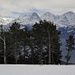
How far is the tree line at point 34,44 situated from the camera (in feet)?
151

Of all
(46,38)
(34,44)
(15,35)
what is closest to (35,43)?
(34,44)

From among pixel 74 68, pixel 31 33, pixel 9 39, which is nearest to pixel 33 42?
pixel 31 33

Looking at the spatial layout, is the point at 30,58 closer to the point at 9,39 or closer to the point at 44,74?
the point at 9,39

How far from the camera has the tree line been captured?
46.0m

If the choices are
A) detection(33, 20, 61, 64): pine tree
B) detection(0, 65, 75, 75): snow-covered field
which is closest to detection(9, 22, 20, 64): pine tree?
detection(33, 20, 61, 64): pine tree

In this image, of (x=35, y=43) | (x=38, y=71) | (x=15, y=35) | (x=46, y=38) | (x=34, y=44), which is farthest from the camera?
(x=34, y=44)

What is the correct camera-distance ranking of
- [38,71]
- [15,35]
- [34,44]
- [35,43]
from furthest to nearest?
[34,44], [35,43], [15,35], [38,71]

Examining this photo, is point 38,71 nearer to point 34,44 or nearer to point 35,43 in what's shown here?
point 35,43

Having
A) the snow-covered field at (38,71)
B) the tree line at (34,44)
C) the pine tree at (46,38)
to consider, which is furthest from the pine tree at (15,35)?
the snow-covered field at (38,71)

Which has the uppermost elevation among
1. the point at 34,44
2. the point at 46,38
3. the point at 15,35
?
the point at 15,35

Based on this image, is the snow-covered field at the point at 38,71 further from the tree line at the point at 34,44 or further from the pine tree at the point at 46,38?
the tree line at the point at 34,44

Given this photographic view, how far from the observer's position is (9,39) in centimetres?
4672

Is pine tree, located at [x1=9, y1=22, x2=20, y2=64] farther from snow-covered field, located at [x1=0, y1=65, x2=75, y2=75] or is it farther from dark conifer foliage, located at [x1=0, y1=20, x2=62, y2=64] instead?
snow-covered field, located at [x1=0, y1=65, x2=75, y2=75]

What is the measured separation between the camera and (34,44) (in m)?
49.4
